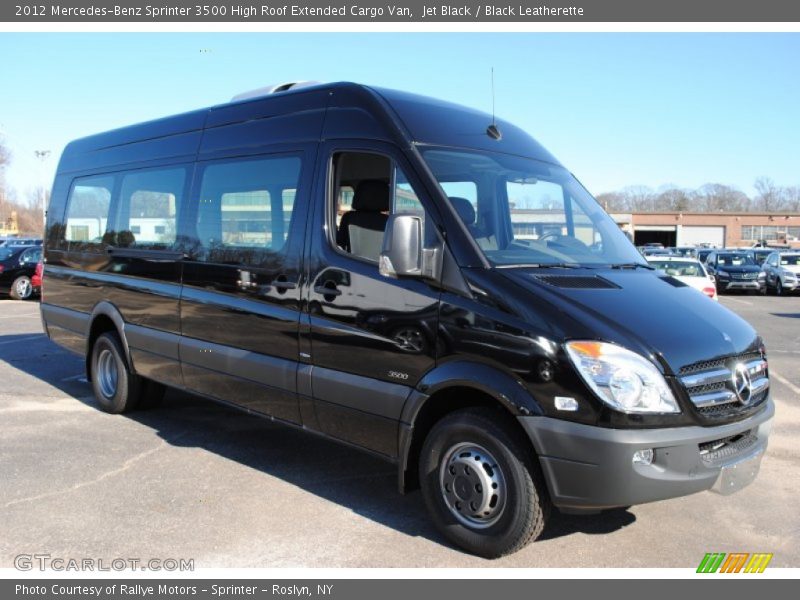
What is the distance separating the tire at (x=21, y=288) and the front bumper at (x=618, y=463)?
19089mm

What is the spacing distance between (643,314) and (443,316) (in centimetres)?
108

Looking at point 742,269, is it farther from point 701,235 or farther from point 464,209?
point 701,235

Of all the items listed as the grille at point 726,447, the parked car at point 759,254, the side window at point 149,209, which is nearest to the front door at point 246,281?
the side window at point 149,209

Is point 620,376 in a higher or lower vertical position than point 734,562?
higher

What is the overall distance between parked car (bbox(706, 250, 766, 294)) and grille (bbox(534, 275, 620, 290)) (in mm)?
25317

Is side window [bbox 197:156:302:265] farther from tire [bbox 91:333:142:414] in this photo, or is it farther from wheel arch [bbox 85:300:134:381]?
tire [bbox 91:333:142:414]

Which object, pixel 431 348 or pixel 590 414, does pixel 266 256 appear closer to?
pixel 431 348

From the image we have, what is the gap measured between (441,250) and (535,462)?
4.17 ft

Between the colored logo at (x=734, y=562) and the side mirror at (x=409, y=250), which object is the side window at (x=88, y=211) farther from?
the colored logo at (x=734, y=562)

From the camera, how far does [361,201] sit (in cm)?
486

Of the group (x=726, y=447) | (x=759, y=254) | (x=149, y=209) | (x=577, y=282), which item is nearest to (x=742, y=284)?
(x=759, y=254)

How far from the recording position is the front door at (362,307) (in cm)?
429
